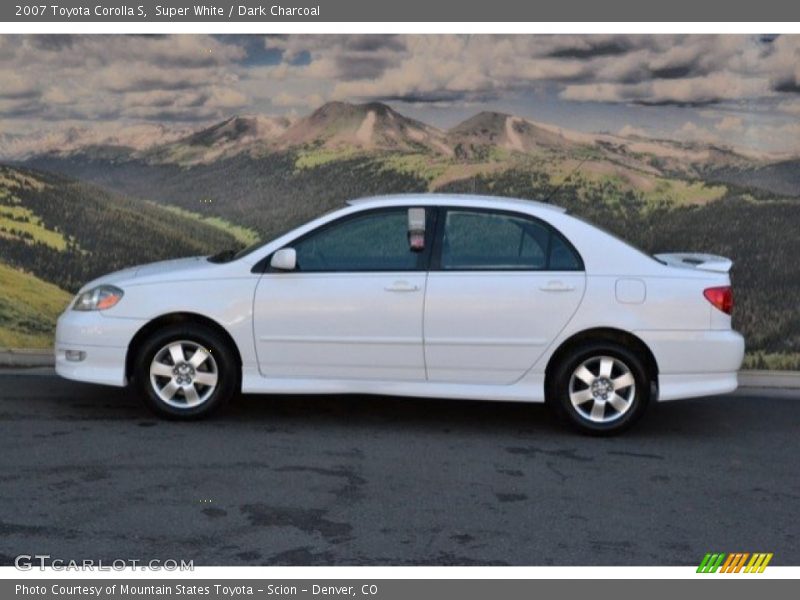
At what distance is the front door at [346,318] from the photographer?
27.3 feet

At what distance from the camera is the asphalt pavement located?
6117 mm

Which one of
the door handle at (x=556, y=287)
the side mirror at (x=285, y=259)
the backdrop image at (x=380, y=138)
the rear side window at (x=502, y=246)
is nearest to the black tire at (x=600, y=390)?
the door handle at (x=556, y=287)

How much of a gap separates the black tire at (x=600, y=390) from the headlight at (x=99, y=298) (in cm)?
283

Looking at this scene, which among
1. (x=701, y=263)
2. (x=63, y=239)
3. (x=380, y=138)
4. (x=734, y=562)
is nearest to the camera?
(x=734, y=562)

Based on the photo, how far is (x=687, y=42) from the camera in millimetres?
11312

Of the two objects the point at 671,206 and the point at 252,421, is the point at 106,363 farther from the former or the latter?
the point at 671,206

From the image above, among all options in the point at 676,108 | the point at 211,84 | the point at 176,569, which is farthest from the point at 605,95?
the point at 176,569

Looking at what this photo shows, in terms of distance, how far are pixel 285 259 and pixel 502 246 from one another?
139cm

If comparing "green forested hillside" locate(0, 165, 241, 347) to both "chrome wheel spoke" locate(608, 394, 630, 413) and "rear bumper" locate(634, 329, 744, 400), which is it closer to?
"chrome wheel spoke" locate(608, 394, 630, 413)

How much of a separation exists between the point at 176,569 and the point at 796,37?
776 centimetres

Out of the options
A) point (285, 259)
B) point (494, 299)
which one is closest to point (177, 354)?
point (285, 259)

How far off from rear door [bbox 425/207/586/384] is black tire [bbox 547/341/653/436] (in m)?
→ 0.21

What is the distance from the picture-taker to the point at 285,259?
830 cm

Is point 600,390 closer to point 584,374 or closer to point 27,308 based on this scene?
point 584,374
